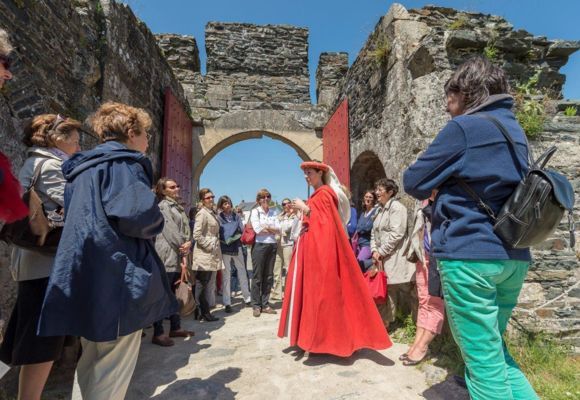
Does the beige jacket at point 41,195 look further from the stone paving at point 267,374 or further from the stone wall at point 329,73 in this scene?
the stone wall at point 329,73

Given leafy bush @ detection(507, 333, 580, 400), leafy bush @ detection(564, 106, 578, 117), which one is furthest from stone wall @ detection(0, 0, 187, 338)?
leafy bush @ detection(564, 106, 578, 117)

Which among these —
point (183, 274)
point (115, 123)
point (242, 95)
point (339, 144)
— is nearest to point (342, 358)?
point (183, 274)

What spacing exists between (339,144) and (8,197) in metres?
5.99

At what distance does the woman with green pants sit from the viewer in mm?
1377

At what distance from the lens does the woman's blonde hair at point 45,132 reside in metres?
1.99

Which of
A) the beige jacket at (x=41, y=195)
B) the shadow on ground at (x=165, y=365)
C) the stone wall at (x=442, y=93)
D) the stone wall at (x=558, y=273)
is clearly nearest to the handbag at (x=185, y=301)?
the shadow on ground at (x=165, y=365)

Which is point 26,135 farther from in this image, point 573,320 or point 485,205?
point 573,320

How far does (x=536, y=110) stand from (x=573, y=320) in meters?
1.87

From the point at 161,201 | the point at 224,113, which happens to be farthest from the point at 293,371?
the point at 224,113

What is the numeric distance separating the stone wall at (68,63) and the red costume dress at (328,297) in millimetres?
2008

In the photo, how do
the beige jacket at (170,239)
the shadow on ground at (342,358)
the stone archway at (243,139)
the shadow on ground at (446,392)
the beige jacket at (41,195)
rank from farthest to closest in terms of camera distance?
the stone archway at (243,139), the beige jacket at (170,239), the shadow on ground at (342,358), the shadow on ground at (446,392), the beige jacket at (41,195)

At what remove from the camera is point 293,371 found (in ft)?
8.57

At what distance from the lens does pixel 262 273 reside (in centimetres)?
483

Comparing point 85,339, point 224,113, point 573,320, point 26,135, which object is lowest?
point 573,320
